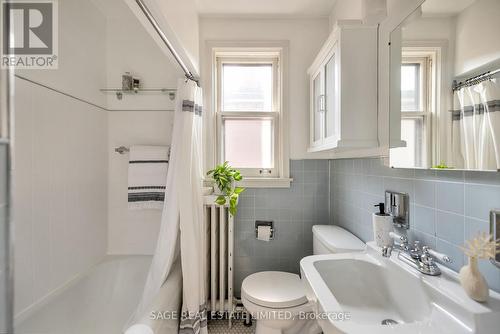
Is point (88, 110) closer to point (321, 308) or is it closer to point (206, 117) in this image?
point (206, 117)

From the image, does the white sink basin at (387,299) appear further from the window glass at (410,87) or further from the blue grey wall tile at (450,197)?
the window glass at (410,87)

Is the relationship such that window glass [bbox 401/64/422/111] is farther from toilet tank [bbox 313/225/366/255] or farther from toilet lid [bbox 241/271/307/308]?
toilet lid [bbox 241/271/307/308]

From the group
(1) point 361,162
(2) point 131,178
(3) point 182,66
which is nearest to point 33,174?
(2) point 131,178

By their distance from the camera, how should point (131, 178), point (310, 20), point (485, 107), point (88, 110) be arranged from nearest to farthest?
1. point (485, 107)
2. point (88, 110)
3. point (131, 178)
4. point (310, 20)

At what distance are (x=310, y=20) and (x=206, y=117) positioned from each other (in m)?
1.24

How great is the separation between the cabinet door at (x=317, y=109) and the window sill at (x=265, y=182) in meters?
0.42

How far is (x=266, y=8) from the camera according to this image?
5.85ft

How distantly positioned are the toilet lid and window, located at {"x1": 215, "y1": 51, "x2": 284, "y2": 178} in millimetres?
828

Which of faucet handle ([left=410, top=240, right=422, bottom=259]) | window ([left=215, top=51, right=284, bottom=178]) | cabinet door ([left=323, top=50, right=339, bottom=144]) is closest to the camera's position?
faucet handle ([left=410, top=240, right=422, bottom=259])

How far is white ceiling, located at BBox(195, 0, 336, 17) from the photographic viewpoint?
1.72 metres

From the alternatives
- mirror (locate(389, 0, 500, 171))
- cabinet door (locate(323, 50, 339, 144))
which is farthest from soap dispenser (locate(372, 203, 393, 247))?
cabinet door (locate(323, 50, 339, 144))

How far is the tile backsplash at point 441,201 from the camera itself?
72cm

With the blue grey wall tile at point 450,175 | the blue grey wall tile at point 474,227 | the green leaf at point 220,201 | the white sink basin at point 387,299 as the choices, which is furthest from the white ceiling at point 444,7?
the green leaf at point 220,201

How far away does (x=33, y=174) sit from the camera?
1.24 m
